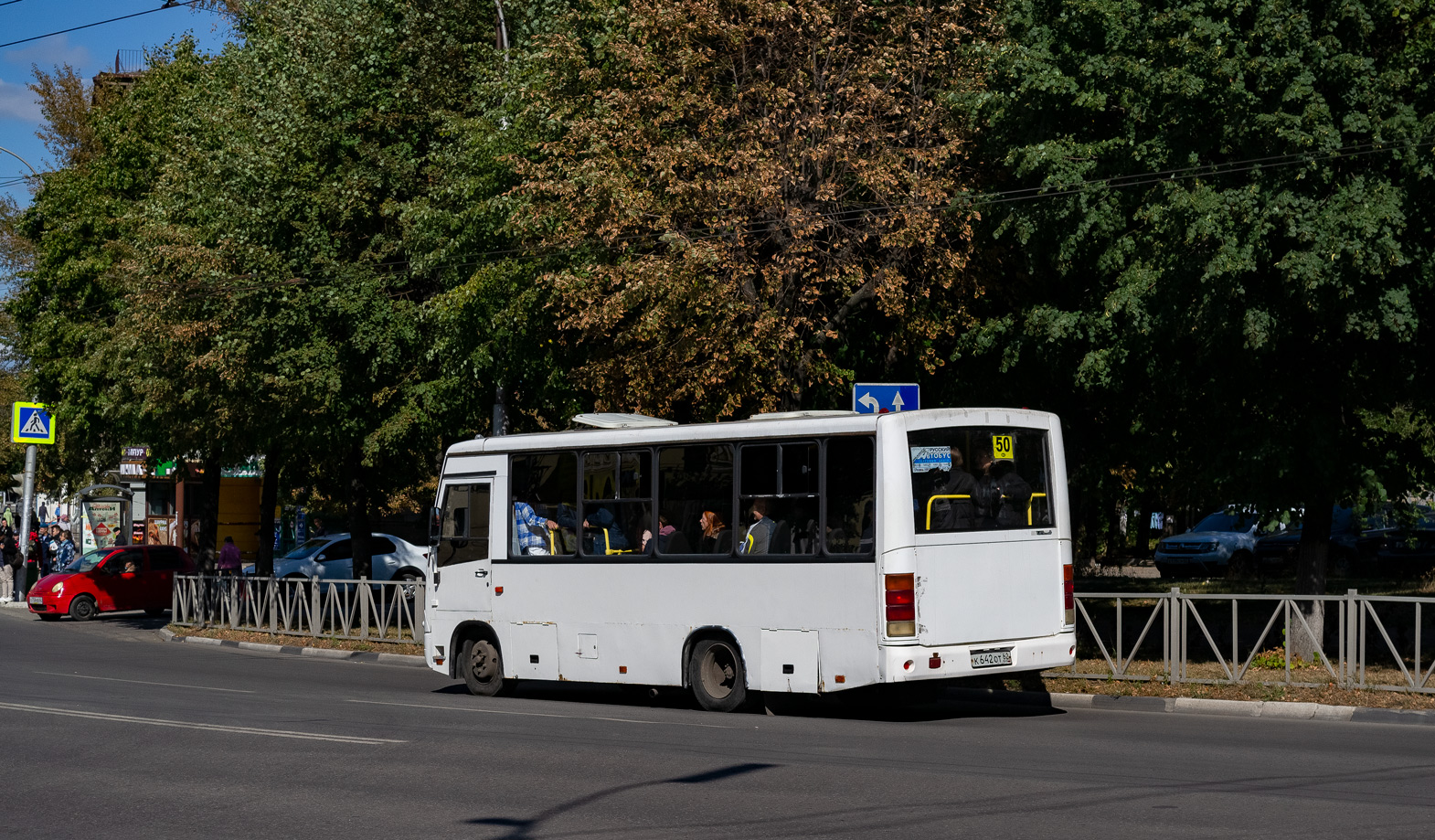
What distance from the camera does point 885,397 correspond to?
56.7 feet

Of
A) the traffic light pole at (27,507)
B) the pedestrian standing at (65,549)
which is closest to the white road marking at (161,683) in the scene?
the traffic light pole at (27,507)

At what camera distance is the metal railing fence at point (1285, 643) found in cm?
1501

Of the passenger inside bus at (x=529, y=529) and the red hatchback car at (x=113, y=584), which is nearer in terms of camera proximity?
the passenger inside bus at (x=529, y=529)

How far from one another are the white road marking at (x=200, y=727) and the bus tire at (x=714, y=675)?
3761 mm

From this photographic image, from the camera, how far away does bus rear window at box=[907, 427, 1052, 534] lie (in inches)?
541

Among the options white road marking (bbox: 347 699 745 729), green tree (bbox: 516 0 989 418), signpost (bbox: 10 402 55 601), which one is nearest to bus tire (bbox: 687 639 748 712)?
white road marking (bbox: 347 699 745 729)

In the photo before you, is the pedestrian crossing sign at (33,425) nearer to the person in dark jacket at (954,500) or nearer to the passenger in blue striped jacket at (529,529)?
the passenger in blue striped jacket at (529,529)

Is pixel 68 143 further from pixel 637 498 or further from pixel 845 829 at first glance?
pixel 845 829

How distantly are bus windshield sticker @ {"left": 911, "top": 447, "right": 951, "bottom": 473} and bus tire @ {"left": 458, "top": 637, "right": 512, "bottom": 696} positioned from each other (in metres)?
5.95

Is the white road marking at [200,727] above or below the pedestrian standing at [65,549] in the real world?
below

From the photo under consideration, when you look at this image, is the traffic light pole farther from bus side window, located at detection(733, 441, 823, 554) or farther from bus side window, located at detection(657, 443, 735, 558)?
bus side window, located at detection(733, 441, 823, 554)

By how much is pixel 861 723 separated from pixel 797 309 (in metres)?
Result: 7.92

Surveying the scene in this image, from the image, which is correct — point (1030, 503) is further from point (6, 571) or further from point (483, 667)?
point (6, 571)

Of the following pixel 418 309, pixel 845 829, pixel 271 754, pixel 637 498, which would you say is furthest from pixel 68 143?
pixel 845 829
